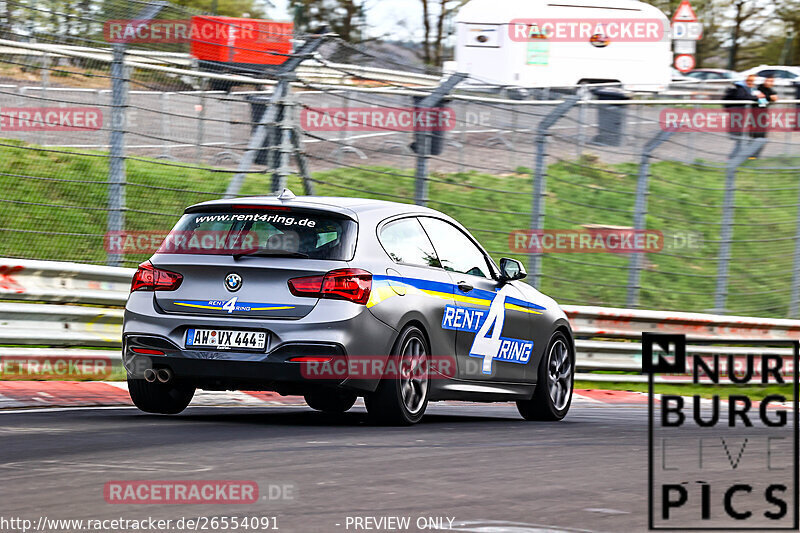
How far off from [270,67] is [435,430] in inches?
202

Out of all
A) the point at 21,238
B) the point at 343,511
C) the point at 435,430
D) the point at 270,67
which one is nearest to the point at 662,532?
the point at 343,511

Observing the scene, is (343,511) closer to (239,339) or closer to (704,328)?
(239,339)

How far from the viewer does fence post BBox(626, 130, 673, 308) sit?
15.4 m

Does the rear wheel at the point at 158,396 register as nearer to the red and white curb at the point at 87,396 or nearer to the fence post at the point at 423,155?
the red and white curb at the point at 87,396

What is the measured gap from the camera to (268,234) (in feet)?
29.0

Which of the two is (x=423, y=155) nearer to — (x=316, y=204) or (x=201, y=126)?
(x=201, y=126)

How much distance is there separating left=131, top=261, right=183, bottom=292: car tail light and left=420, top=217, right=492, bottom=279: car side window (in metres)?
1.85

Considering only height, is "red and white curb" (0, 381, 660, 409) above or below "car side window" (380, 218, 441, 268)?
below

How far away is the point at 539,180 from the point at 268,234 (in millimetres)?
6403

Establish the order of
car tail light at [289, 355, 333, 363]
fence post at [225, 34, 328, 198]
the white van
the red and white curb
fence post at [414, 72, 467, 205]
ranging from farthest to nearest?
1. the white van
2. fence post at [414, 72, 467, 205]
3. fence post at [225, 34, 328, 198]
4. the red and white curb
5. car tail light at [289, 355, 333, 363]

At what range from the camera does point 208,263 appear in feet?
28.8

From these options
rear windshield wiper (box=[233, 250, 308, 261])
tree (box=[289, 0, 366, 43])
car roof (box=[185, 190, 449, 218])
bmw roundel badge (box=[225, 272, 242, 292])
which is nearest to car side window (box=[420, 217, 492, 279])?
car roof (box=[185, 190, 449, 218])

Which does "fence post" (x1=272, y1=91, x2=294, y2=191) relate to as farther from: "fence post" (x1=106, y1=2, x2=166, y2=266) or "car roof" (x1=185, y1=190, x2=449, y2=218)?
"car roof" (x1=185, y1=190, x2=449, y2=218)

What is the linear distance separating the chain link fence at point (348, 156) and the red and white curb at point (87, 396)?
4.12 ft
